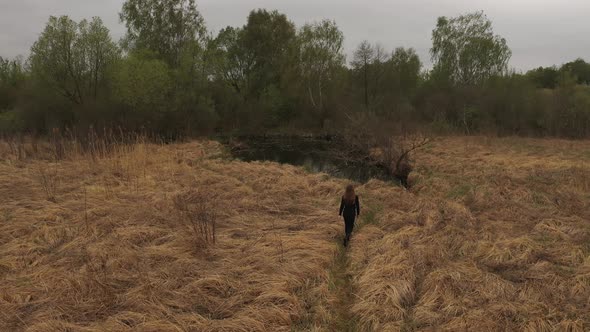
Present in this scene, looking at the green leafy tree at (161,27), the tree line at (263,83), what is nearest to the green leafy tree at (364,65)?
the tree line at (263,83)

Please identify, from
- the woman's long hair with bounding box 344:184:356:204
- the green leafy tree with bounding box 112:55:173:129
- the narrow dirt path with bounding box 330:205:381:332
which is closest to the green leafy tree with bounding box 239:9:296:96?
the green leafy tree with bounding box 112:55:173:129

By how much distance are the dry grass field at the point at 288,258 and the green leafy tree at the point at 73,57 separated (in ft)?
59.4

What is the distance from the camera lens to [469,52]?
30.6 m

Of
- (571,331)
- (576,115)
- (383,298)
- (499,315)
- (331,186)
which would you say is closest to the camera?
(571,331)

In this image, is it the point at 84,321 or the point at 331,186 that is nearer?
the point at 84,321

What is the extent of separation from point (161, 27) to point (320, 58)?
1532 centimetres

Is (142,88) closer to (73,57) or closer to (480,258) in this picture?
(73,57)

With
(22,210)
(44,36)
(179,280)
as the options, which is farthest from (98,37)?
(179,280)

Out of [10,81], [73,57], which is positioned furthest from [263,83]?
[10,81]

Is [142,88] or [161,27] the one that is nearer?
[142,88]

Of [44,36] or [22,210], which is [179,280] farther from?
[44,36]

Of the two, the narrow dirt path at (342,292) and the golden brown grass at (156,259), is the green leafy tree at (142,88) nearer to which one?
the golden brown grass at (156,259)

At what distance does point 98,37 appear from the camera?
24984 mm

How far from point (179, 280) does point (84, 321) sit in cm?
120
